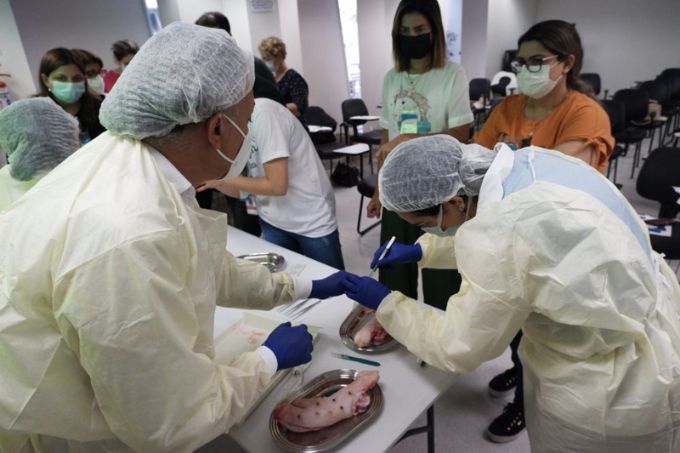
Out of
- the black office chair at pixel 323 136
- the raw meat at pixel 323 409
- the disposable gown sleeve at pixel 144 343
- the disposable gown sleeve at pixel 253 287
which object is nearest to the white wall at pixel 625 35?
the black office chair at pixel 323 136

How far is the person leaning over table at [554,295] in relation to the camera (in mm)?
823

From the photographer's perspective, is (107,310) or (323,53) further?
(323,53)

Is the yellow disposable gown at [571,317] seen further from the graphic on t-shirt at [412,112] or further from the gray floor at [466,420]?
the graphic on t-shirt at [412,112]

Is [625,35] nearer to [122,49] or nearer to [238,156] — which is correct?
[122,49]

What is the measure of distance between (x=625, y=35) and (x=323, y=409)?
871cm

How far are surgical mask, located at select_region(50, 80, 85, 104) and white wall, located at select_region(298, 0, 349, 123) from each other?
360cm

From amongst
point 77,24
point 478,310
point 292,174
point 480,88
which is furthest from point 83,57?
point 480,88

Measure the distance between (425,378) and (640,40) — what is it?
27.8 ft

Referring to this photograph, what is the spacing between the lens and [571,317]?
2.74 ft

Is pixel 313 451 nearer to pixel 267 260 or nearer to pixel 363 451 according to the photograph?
pixel 363 451

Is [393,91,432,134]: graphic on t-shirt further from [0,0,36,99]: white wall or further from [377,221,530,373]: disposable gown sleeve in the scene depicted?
[0,0,36,99]: white wall

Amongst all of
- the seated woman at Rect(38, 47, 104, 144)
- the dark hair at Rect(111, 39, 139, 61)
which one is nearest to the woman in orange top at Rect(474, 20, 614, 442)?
the seated woman at Rect(38, 47, 104, 144)

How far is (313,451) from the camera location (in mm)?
874

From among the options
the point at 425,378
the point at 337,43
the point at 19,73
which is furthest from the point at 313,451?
the point at 337,43
